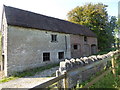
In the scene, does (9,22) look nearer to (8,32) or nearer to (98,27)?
(8,32)

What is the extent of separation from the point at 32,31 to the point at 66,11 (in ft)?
69.6

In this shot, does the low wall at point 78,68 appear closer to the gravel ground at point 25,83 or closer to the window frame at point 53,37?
the gravel ground at point 25,83

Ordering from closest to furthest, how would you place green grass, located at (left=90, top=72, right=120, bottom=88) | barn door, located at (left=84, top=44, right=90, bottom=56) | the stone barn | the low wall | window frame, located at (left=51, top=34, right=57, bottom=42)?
the low wall, green grass, located at (left=90, top=72, right=120, bottom=88), the stone barn, window frame, located at (left=51, top=34, right=57, bottom=42), barn door, located at (left=84, top=44, right=90, bottom=56)

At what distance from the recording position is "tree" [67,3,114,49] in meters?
24.6

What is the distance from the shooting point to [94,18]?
2464 cm

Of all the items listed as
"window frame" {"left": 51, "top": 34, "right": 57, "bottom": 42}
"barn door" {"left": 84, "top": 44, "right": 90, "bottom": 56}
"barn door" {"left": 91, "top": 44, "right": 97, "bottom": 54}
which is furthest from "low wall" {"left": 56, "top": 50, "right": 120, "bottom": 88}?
"barn door" {"left": 91, "top": 44, "right": 97, "bottom": 54}

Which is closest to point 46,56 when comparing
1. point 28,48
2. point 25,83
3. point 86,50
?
point 28,48

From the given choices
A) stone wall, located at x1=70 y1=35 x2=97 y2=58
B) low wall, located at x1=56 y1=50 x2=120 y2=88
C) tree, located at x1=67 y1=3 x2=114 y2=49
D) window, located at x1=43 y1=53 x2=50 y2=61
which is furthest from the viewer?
tree, located at x1=67 y1=3 x2=114 y2=49

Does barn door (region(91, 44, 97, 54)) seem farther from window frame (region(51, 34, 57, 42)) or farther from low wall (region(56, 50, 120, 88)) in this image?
low wall (region(56, 50, 120, 88))

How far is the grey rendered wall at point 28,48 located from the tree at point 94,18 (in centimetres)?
1609

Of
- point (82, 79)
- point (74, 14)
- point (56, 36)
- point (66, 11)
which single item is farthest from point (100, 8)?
point (82, 79)

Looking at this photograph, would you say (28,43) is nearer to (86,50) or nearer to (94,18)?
(86,50)

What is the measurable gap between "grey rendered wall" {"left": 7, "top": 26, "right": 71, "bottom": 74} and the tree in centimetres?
1609

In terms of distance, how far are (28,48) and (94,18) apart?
21257 mm
